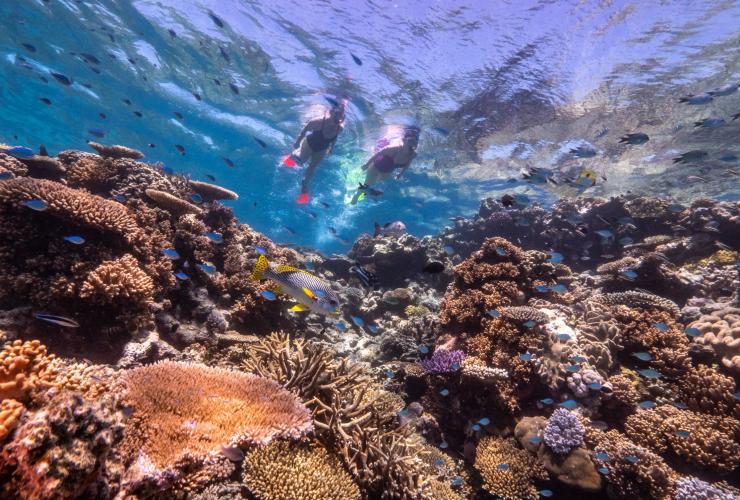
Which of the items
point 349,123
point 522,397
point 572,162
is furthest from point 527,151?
point 522,397

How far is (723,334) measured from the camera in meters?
6.40

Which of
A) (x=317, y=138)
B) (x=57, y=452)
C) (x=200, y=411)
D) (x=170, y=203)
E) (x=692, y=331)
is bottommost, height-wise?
(x=317, y=138)

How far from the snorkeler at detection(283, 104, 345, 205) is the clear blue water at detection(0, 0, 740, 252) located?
2779 mm

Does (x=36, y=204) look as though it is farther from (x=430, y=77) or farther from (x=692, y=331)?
(x=430, y=77)

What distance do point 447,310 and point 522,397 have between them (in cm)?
228

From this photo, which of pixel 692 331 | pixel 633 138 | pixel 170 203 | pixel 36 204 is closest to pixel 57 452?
pixel 36 204

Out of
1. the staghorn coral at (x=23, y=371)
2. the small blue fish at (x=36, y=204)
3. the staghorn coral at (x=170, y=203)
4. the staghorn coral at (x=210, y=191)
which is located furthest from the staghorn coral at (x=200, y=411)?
the staghorn coral at (x=210, y=191)

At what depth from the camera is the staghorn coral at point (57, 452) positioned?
1828 millimetres

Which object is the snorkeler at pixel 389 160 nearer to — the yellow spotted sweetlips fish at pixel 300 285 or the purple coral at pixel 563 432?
the yellow spotted sweetlips fish at pixel 300 285

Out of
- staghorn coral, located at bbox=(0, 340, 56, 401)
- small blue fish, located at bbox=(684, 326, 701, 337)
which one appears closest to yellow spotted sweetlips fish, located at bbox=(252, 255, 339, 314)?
staghorn coral, located at bbox=(0, 340, 56, 401)

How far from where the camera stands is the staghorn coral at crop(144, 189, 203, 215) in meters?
7.35

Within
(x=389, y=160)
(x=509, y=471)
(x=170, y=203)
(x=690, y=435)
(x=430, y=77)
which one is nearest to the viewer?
(x=690, y=435)

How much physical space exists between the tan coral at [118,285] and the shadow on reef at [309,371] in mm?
29

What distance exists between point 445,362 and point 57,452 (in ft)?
18.8
